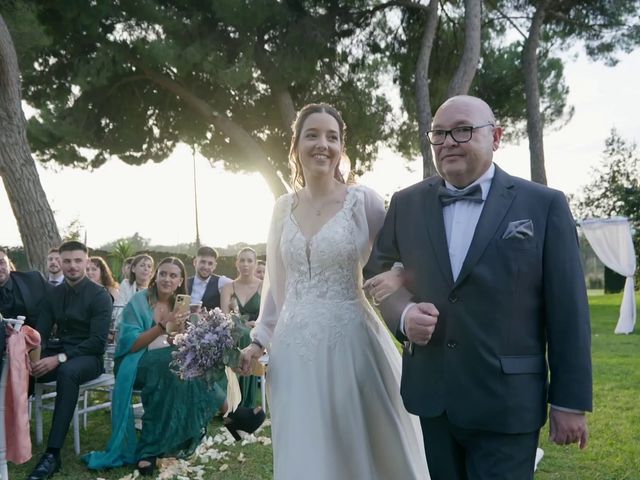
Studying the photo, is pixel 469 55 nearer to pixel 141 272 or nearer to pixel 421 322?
pixel 141 272

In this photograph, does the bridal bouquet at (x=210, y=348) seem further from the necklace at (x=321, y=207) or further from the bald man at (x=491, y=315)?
the bald man at (x=491, y=315)

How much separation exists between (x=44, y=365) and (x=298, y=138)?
11.8ft

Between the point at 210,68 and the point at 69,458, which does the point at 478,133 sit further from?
the point at 210,68

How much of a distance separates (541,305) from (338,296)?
108cm

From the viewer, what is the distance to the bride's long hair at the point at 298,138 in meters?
3.14

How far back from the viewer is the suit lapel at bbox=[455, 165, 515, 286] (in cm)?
214

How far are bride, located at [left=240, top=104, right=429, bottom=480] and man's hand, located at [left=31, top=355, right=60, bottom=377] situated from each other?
3123 mm

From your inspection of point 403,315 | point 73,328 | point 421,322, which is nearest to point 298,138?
point 403,315

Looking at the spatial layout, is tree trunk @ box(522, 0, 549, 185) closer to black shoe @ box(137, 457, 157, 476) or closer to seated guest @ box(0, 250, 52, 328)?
seated guest @ box(0, 250, 52, 328)

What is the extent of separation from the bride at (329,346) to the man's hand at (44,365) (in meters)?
3.12

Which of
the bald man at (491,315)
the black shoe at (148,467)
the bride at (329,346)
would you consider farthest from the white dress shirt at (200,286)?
the bald man at (491,315)

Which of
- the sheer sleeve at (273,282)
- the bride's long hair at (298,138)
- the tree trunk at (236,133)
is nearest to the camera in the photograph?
the bride's long hair at (298,138)

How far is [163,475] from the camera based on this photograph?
4918 mm

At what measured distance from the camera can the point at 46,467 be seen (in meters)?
5.03
